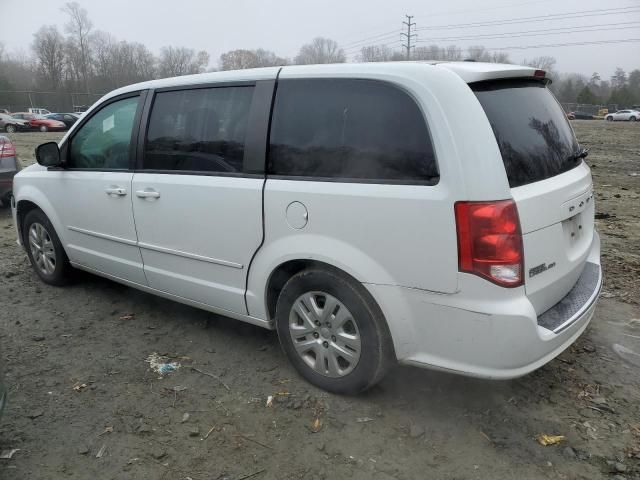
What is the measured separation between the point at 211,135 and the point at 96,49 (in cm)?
8196

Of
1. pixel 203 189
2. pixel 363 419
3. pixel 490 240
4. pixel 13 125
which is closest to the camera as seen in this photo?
pixel 490 240

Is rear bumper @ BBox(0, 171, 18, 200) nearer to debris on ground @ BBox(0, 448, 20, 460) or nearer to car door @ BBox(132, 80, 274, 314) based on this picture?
car door @ BBox(132, 80, 274, 314)

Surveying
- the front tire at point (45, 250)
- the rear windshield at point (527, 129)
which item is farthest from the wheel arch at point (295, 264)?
the front tire at point (45, 250)

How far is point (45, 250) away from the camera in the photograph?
4.72m

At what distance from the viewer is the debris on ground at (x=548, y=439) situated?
2557mm

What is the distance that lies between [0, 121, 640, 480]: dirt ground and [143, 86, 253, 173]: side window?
4.12ft

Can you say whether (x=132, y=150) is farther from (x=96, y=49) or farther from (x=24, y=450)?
(x=96, y=49)

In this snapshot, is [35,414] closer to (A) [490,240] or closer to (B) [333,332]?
(B) [333,332]

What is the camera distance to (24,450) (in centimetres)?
261

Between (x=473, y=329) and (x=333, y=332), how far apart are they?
0.79m

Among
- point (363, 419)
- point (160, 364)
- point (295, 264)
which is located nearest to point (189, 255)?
point (160, 364)

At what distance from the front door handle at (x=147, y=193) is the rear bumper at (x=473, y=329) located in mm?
1686

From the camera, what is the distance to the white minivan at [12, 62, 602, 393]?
2.38 metres

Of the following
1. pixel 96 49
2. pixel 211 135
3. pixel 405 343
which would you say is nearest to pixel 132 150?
pixel 211 135
